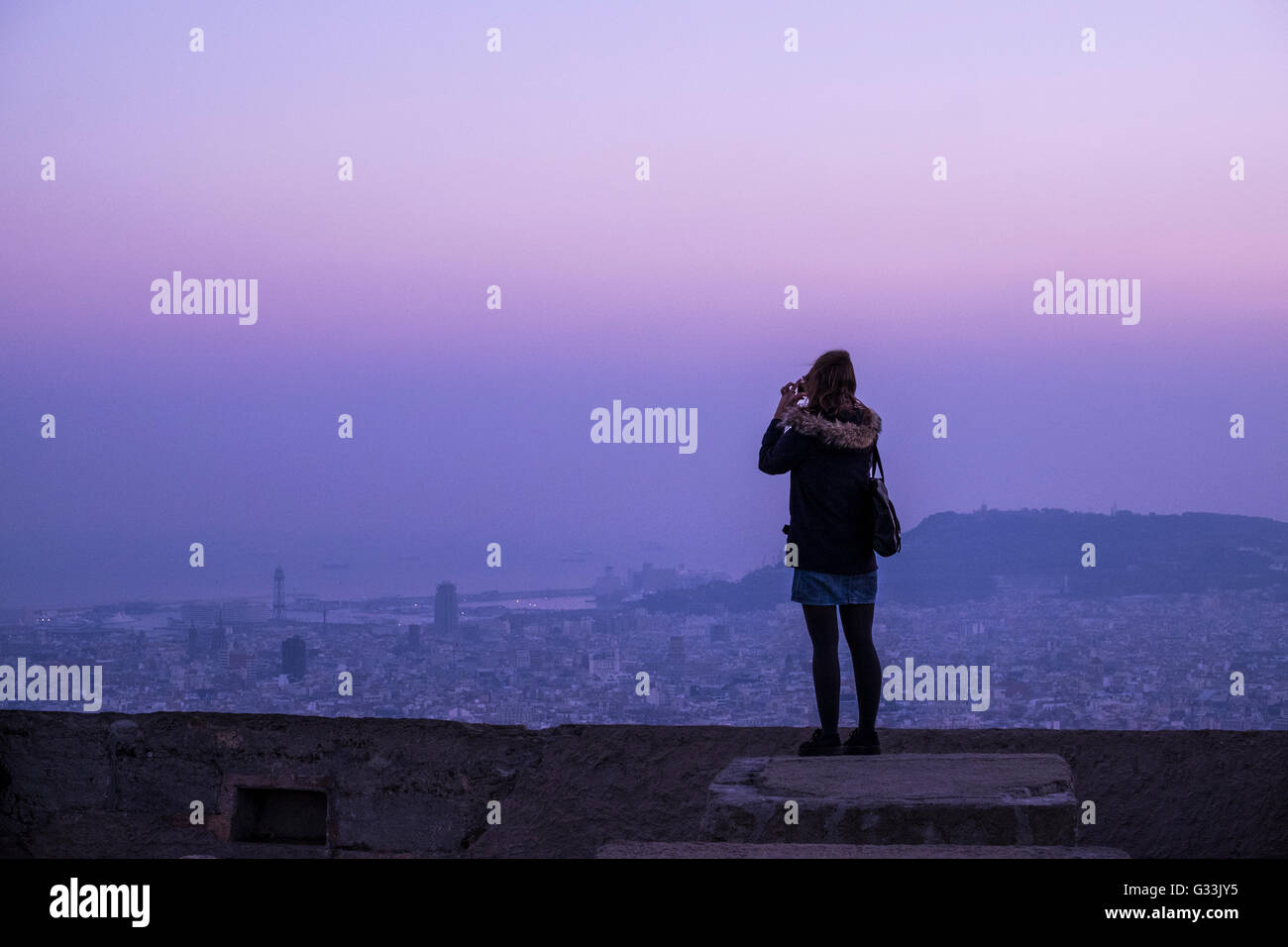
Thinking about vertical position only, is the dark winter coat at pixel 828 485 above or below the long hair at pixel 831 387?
below

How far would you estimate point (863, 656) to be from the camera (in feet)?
16.5

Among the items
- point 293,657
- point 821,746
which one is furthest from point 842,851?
point 293,657

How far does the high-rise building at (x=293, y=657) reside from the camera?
1612cm

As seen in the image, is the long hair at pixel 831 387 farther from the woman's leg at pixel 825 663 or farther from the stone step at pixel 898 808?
the stone step at pixel 898 808

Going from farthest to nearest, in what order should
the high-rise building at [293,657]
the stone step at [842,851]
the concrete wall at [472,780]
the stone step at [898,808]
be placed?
the high-rise building at [293,657], the concrete wall at [472,780], the stone step at [898,808], the stone step at [842,851]

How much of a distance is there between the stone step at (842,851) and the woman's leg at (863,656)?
1.45m

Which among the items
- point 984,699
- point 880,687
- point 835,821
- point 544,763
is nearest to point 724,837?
point 835,821

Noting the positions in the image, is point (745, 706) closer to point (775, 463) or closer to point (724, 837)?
point (775, 463)

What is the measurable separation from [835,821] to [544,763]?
82.0 inches

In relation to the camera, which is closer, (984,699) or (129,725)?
(129,725)

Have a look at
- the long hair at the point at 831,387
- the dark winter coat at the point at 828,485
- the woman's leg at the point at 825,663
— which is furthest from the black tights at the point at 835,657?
the long hair at the point at 831,387

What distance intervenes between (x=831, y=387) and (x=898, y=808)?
1.83 metres

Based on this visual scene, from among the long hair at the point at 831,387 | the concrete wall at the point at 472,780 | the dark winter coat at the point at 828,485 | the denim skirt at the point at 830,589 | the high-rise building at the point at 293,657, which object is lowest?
the high-rise building at the point at 293,657

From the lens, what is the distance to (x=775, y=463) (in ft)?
16.4
